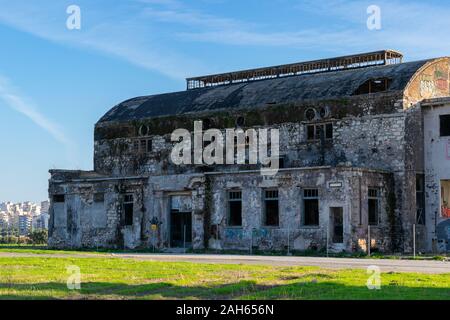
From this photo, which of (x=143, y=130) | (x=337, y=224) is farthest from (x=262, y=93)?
(x=337, y=224)

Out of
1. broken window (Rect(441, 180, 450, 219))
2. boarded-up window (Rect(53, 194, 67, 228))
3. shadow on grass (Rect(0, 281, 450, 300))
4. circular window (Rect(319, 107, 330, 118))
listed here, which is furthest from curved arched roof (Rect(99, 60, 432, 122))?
shadow on grass (Rect(0, 281, 450, 300))

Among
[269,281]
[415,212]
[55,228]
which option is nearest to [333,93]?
[415,212]

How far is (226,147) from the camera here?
43.7 meters

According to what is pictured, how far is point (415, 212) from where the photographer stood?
125ft

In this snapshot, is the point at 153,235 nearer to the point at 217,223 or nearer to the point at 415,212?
the point at 217,223

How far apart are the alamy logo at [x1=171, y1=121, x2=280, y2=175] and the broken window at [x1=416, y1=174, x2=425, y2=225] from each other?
296 inches

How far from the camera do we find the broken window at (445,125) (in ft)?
126

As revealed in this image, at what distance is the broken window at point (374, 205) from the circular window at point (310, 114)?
575 centimetres

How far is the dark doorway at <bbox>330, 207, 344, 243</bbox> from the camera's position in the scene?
35.8 meters

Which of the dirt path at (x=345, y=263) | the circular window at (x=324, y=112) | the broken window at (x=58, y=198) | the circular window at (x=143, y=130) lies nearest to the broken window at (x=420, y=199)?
the circular window at (x=324, y=112)

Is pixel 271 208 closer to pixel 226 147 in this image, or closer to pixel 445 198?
pixel 226 147

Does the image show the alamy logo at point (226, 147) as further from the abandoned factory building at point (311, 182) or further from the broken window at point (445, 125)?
the broken window at point (445, 125)

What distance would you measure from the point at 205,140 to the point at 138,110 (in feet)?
23.8
